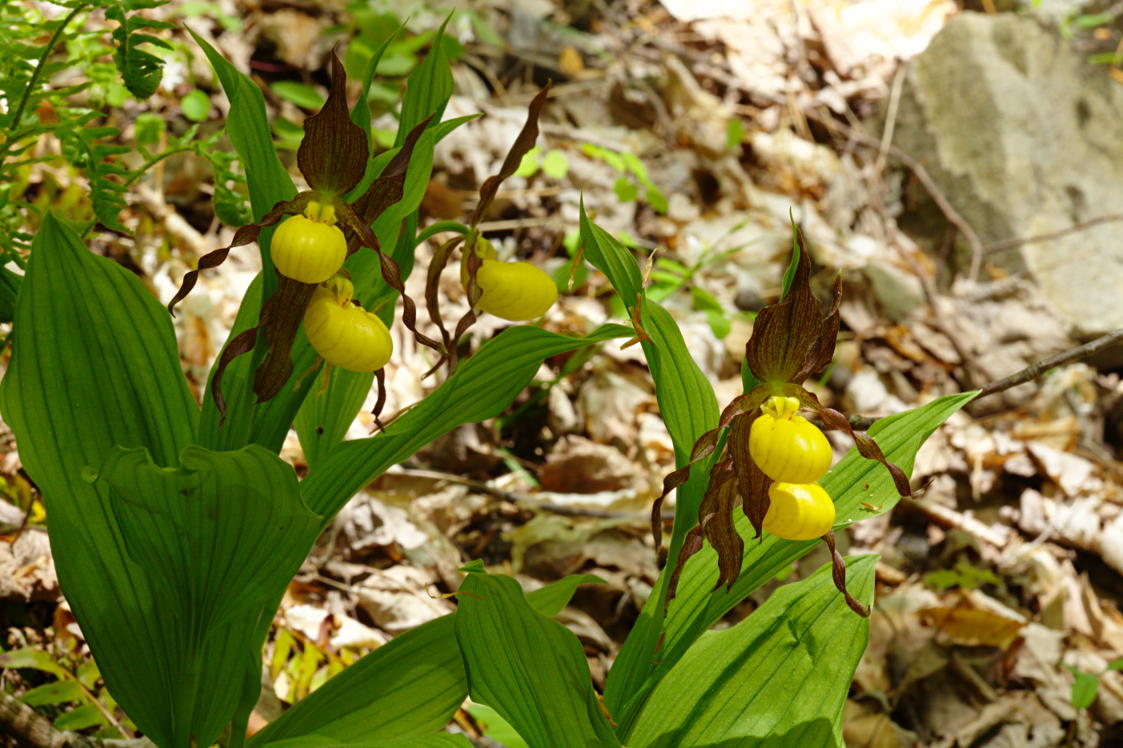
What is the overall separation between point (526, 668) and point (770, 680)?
0.36m

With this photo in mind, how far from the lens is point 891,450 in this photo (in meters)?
1.21

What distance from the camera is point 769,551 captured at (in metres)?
1.18

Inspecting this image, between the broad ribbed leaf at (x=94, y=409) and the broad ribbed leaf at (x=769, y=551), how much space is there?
0.68m

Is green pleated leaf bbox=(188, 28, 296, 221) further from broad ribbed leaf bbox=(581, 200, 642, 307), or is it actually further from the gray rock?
the gray rock

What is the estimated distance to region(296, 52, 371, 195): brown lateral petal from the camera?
104 centimetres

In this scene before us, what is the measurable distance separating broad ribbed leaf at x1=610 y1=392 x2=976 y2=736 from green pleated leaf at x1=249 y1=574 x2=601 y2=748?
0.53 feet

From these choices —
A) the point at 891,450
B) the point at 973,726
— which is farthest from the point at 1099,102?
the point at 891,450

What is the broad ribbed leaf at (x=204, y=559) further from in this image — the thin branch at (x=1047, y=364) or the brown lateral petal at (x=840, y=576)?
the thin branch at (x=1047, y=364)

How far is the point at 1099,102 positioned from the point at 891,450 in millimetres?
4605

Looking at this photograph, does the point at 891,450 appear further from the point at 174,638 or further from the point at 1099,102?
the point at 1099,102

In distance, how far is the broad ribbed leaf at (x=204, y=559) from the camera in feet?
3.28

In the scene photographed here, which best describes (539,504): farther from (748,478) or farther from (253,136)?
(253,136)

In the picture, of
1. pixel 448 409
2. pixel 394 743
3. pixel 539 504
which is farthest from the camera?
pixel 539 504

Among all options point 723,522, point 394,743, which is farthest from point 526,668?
point 723,522
